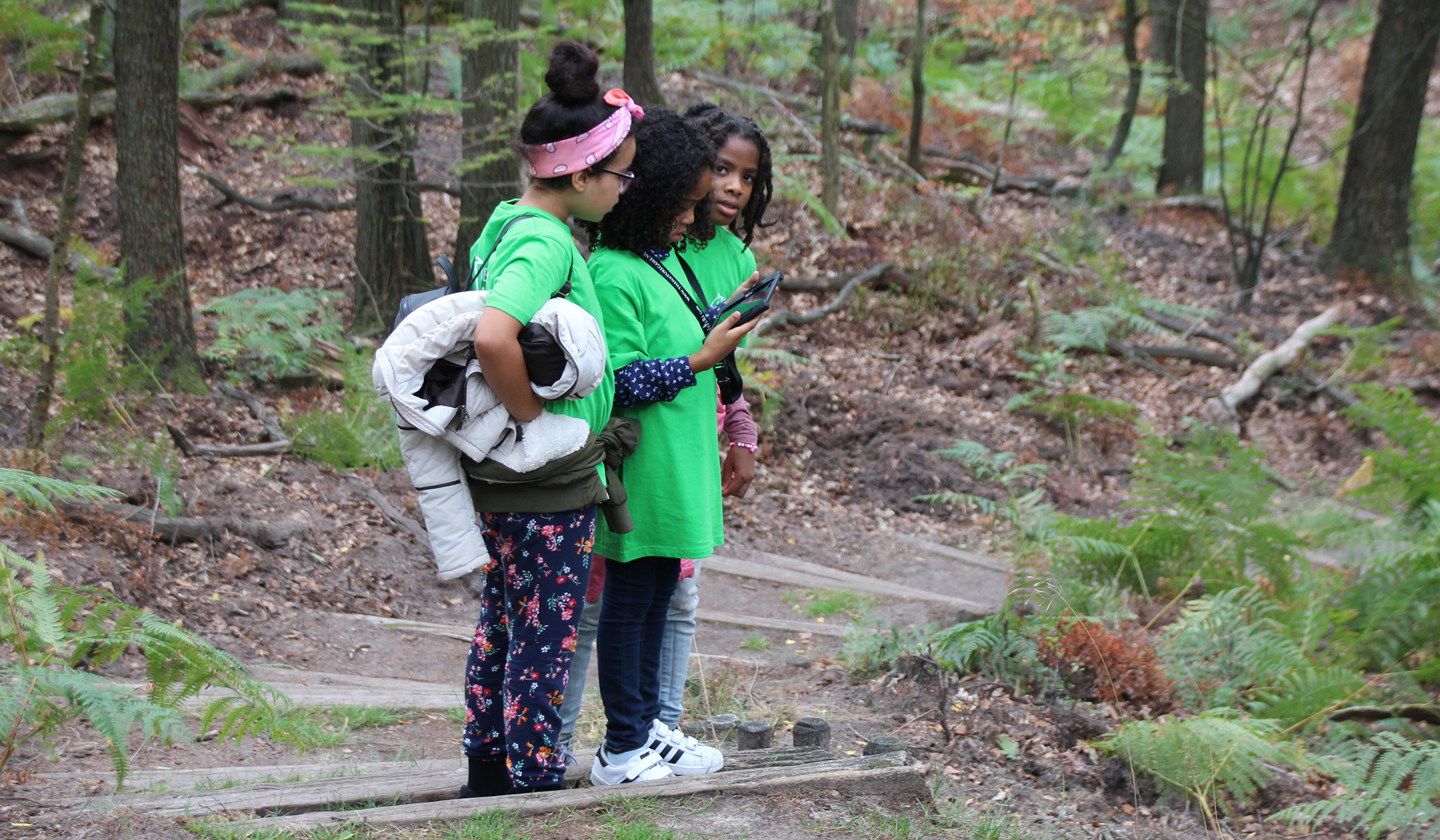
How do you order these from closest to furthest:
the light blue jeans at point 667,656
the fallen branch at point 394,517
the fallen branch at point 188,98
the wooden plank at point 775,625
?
the light blue jeans at point 667,656, the wooden plank at point 775,625, the fallen branch at point 394,517, the fallen branch at point 188,98

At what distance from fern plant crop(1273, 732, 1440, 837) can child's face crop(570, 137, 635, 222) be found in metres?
2.92

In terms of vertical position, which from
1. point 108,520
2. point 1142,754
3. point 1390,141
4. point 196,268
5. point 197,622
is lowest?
point 1142,754

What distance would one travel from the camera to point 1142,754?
350 cm

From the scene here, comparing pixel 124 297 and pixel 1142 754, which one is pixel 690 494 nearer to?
pixel 1142 754

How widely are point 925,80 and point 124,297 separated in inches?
524

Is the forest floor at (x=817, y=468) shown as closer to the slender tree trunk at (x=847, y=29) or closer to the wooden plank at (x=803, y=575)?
the wooden plank at (x=803, y=575)

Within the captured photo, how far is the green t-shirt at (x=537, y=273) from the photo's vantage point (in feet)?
7.71

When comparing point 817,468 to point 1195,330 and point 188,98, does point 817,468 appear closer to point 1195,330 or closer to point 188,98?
point 1195,330

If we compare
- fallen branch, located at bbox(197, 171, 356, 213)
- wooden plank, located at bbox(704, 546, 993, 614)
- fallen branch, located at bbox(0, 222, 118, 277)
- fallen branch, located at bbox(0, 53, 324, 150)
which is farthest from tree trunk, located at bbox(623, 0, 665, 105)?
fallen branch, located at bbox(0, 222, 118, 277)

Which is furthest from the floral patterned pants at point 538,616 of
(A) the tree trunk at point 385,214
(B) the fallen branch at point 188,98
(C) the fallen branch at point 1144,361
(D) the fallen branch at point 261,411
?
(C) the fallen branch at point 1144,361

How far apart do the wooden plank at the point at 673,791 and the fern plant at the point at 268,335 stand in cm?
520

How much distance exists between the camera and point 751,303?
9.04 feet

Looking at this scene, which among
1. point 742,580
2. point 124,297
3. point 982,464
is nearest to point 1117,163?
point 982,464

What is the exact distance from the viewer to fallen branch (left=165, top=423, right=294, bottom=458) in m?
5.78
